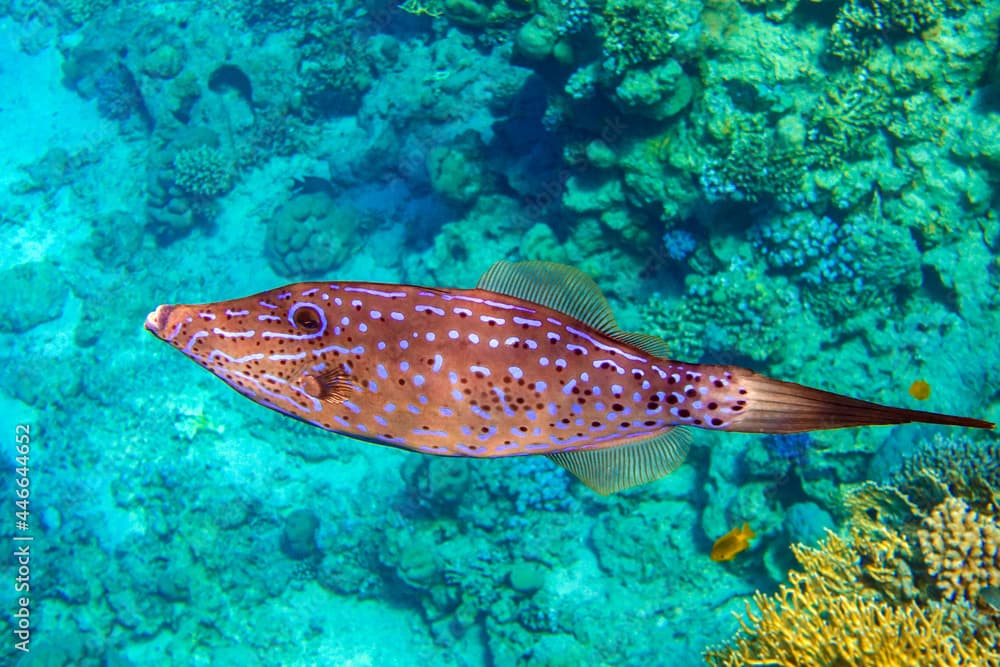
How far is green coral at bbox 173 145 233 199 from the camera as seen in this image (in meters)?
14.6

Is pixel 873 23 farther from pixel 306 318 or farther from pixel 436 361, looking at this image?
pixel 306 318

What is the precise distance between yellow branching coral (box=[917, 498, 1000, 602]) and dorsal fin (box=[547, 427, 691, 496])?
2.69m

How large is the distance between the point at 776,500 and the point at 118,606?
12.3 m

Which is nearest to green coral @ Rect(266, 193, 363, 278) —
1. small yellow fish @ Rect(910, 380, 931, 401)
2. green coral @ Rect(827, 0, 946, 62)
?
green coral @ Rect(827, 0, 946, 62)

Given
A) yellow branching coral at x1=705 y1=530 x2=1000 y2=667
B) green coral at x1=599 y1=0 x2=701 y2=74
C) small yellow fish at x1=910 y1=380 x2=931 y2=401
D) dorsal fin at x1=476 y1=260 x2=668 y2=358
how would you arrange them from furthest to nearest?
1. green coral at x1=599 y1=0 x2=701 y2=74
2. small yellow fish at x1=910 y1=380 x2=931 y2=401
3. yellow branching coral at x1=705 y1=530 x2=1000 y2=667
4. dorsal fin at x1=476 y1=260 x2=668 y2=358

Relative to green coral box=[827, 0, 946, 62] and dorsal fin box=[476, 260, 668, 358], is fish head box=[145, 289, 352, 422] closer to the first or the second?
dorsal fin box=[476, 260, 668, 358]

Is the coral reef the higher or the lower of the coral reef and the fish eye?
the lower

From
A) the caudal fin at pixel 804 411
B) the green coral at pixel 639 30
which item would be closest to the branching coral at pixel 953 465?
the caudal fin at pixel 804 411

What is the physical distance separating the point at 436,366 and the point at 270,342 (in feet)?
2.27

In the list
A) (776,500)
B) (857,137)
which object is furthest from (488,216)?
(776,500)

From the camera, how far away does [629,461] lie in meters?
2.54

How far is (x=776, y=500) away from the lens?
738 cm

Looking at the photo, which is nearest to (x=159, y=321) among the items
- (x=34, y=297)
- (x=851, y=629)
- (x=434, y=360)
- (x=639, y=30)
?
(x=434, y=360)

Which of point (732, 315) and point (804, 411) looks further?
point (732, 315)
